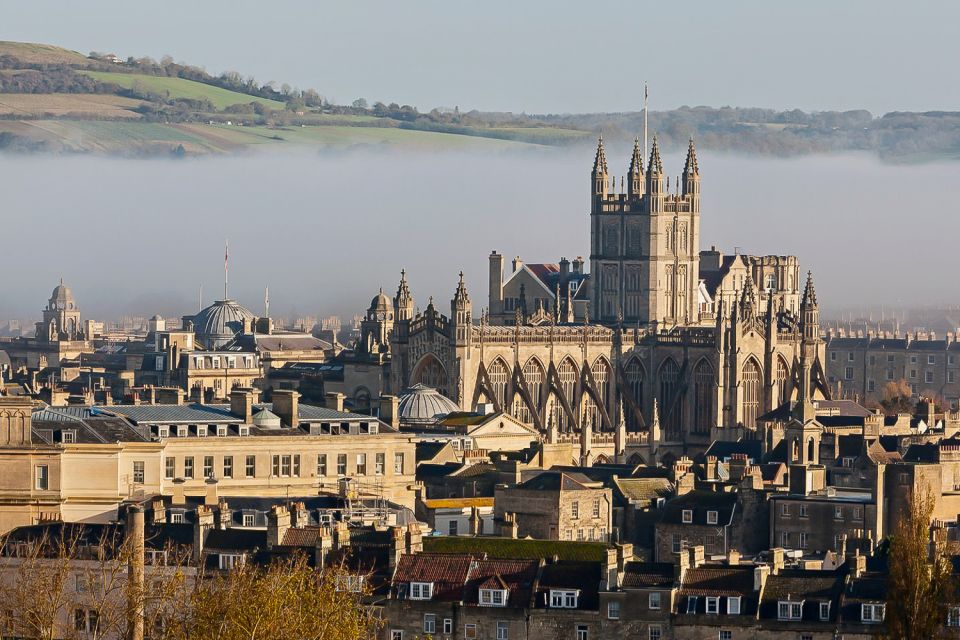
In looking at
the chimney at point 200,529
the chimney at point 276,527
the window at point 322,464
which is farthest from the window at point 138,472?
the chimney at point 276,527

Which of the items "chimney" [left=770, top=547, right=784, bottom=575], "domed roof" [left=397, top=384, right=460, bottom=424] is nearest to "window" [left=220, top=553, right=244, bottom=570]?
"chimney" [left=770, top=547, right=784, bottom=575]

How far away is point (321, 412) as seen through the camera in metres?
140

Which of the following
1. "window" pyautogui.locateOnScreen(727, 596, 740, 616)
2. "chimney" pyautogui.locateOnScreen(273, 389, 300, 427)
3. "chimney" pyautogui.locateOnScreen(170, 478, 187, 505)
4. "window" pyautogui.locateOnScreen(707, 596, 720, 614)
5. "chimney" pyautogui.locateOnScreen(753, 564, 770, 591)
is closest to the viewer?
"window" pyautogui.locateOnScreen(727, 596, 740, 616)

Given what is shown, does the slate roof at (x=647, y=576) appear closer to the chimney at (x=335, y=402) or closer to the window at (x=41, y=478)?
the window at (x=41, y=478)

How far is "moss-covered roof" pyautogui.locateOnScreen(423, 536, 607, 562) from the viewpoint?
10162cm

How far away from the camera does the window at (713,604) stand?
92375 mm

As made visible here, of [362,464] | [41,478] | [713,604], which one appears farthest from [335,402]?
[713,604]

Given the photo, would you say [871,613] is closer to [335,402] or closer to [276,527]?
[276,527]

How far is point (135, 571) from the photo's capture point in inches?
3430

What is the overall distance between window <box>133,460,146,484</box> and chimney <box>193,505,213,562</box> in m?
16.9

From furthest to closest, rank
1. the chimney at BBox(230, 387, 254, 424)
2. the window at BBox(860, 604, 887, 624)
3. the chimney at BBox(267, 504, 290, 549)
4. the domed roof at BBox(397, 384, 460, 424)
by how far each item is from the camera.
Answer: the domed roof at BBox(397, 384, 460, 424), the chimney at BBox(230, 387, 254, 424), the chimney at BBox(267, 504, 290, 549), the window at BBox(860, 604, 887, 624)

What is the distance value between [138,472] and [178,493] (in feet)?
5.68

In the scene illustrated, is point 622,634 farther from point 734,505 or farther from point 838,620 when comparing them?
point 734,505

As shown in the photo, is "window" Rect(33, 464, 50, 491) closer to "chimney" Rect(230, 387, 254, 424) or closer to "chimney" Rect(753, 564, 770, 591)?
"chimney" Rect(230, 387, 254, 424)
